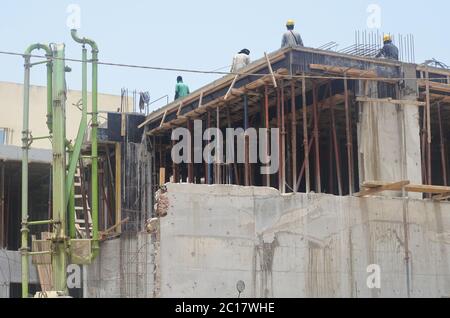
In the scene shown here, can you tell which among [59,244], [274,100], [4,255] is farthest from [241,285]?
[4,255]

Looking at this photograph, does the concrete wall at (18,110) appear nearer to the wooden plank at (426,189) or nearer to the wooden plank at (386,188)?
the wooden plank at (386,188)

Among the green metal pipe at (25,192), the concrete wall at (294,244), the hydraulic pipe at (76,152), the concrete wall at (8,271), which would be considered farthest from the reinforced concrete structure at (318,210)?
the concrete wall at (8,271)

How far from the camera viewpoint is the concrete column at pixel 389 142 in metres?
21.5

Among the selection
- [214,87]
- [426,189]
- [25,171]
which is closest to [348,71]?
[426,189]

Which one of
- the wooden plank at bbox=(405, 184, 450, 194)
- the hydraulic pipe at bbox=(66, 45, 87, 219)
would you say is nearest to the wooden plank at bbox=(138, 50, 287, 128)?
the hydraulic pipe at bbox=(66, 45, 87, 219)

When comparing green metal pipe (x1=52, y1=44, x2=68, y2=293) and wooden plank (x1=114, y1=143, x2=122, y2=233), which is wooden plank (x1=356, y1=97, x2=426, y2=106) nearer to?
green metal pipe (x1=52, y1=44, x2=68, y2=293)

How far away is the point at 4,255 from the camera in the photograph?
30828 millimetres

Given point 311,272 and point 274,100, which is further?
point 274,100

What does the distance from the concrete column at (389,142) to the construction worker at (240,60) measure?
3822mm

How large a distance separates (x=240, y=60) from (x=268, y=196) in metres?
5.66

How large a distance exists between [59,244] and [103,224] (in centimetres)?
786

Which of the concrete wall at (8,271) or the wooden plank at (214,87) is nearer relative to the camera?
the wooden plank at (214,87)

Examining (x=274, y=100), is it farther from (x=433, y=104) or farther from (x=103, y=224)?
(x=103, y=224)
